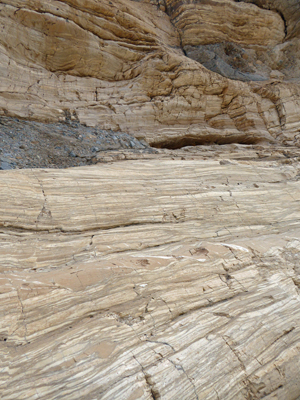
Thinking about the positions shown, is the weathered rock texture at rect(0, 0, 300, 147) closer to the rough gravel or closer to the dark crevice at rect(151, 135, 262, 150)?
the dark crevice at rect(151, 135, 262, 150)

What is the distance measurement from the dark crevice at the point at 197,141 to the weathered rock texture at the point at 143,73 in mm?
55

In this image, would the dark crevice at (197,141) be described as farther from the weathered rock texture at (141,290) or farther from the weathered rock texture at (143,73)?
the weathered rock texture at (141,290)

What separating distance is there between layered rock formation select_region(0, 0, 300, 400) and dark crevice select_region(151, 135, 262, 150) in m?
0.07

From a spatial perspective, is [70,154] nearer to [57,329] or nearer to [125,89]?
[125,89]

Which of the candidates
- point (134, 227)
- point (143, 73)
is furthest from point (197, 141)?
point (134, 227)

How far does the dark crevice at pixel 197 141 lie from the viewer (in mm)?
11373

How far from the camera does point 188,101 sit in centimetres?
1161

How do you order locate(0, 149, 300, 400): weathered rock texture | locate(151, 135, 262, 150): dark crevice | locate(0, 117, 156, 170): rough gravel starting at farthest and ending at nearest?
locate(151, 135, 262, 150): dark crevice, locate(0, 117, 156, 170): rough gravel, locate(0, 149, 300, 400): weathered rock texture

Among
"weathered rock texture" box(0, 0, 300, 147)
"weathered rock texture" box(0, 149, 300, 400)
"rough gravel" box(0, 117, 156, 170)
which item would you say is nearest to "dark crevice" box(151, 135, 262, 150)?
"weathered rock texture" box(0, 0, 300, 147)

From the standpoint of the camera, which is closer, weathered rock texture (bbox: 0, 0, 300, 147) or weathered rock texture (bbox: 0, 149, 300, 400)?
weathered rock texture (bbox: 0, 149, 300, 400)

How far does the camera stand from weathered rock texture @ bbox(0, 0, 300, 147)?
31.1 ft

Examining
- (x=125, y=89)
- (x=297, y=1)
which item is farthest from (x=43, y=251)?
(x=297, y=1)

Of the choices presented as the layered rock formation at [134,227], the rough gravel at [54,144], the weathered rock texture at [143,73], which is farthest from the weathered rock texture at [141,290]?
the weathered rock texture at [143,73]

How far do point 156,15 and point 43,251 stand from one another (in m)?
14.8
